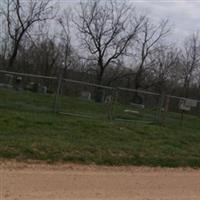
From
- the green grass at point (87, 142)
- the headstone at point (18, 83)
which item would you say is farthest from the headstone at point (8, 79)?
the green grass at point (87, 142)

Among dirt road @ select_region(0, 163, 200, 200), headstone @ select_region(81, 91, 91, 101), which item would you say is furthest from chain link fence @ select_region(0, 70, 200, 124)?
dirt road @ select_region(0, 163, 200, 200)

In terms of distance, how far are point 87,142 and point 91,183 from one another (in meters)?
3.72

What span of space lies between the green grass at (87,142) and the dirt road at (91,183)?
26.3 inches

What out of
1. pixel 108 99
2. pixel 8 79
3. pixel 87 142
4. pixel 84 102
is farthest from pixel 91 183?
pixel 84 102

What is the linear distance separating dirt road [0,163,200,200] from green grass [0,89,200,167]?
668 mm

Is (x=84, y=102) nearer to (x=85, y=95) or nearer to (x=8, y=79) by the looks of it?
(x=85, y=95)

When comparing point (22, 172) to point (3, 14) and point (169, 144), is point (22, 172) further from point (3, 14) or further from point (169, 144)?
point (3, 14)

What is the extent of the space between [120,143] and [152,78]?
4199 centimetres

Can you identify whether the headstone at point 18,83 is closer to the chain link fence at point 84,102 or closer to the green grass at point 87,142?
the chain link fence at point 84,102

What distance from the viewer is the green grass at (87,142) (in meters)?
10.2

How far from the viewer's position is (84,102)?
68.1 ft

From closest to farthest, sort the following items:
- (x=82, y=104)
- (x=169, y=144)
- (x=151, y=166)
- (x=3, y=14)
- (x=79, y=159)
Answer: (x=79, y=159) < (x=151, y=166) < (x=169, y=144) < (x=82, y=104) < (x=3, y=14)

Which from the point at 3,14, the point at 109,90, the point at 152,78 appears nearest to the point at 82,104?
the point at 109,90

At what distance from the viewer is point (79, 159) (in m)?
10.2
